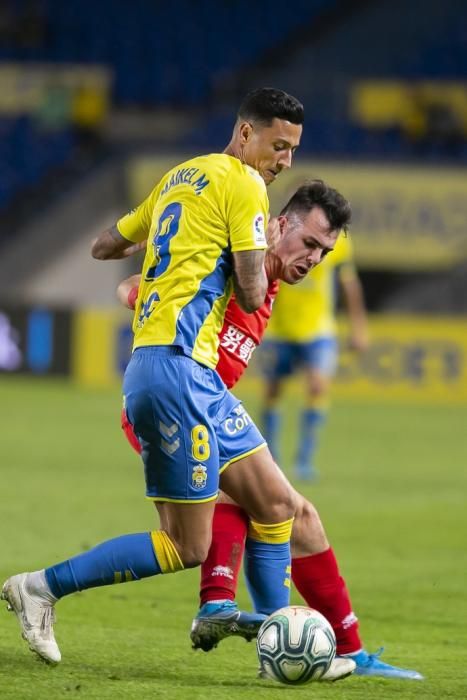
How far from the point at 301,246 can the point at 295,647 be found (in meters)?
1.38

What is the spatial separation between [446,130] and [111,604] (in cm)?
1804

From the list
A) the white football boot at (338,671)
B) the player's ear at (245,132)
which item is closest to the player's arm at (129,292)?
the player's ear at (245,132)

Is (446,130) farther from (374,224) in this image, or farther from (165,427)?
(165,427)

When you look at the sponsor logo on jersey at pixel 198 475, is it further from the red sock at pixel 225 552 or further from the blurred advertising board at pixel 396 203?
the blurred advertising board at pixel 396 203

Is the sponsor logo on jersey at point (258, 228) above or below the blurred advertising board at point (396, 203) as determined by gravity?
above

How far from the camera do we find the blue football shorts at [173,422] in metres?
4.96

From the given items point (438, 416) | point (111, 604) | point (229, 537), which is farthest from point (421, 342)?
point (229, 537)

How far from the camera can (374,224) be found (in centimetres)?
2161

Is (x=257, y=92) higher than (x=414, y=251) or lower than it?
higher

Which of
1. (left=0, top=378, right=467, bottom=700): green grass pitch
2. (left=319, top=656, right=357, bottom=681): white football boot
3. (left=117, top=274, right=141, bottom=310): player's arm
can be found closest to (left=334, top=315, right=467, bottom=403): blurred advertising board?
(left=0, top=378, right=467, bottom=700): green grass pitch

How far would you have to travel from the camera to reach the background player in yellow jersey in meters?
11.7

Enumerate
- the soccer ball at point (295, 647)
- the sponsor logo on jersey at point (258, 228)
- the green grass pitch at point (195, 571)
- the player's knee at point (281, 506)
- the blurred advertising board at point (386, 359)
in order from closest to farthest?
1. the sponsor logo on jersey at point (258, 228)
2. the soccer ball at point (295, 647)
3. the green grass pitch at point (195, 571)
4. the player's knee at point (281, 506)
5. the blurred advertising board at point (386, 359)

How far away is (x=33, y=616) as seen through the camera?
199 inches

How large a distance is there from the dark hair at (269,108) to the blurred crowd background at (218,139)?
1403 centimetres
